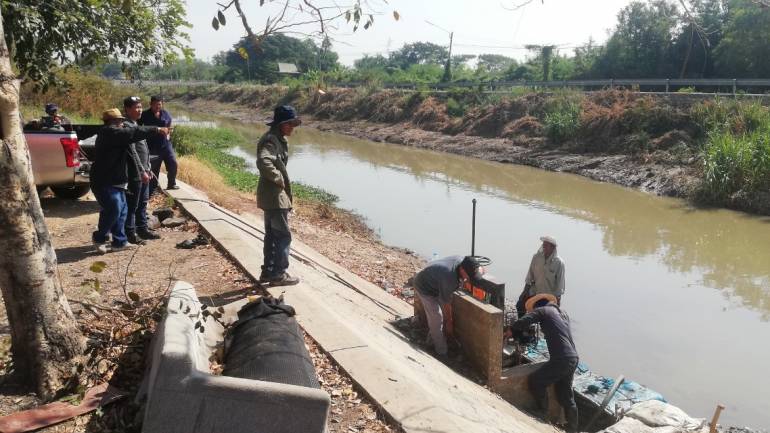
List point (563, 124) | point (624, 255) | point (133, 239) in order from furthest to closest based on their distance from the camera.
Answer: point (563, 124), point (624, 255), point (133, 239)

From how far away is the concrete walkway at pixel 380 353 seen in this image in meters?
4.05

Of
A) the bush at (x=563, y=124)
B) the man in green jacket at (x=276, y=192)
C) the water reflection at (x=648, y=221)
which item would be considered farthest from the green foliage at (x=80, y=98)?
the bush at (x=563, y=124)

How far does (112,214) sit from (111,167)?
0.52 metres

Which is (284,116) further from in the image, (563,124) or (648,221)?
(563,124)

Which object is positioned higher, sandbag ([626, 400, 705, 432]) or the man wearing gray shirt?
the man wearing gray shirt

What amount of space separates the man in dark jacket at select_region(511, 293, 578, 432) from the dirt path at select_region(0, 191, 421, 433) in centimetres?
263

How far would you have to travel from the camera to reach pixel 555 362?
616 centimetres

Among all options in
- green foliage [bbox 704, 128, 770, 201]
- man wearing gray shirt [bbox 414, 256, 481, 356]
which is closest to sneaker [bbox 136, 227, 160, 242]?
man wearing gray shirt [bbox 414, 256, 481, 356]

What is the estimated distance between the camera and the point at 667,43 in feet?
112

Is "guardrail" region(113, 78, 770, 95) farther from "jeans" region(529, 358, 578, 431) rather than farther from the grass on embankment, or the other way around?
"jeans" region(529, 358, 578, 431)

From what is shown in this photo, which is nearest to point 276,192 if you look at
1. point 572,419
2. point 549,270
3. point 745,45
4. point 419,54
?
point 549,270

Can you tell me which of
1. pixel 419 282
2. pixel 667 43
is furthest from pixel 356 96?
pixel 419 282

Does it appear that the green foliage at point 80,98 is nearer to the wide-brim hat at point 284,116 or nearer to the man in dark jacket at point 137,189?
the man in dark jacket at point 137,189

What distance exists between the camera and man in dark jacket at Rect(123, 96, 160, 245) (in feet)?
A: 22.4
